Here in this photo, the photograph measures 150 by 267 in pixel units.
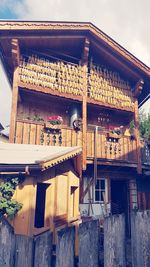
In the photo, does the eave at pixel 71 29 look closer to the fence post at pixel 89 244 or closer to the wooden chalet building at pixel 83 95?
the wooden chalet building at pixel 83 95

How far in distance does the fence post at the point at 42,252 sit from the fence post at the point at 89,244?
314mm

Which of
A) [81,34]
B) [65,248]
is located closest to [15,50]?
[81,34]

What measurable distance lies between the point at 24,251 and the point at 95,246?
0.73 meters

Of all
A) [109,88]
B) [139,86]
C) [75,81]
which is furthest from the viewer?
[139,86]

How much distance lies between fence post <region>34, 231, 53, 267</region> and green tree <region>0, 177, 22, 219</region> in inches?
136

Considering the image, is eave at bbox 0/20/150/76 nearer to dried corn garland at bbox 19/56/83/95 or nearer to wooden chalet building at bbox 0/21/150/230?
wooden chalet building at bbox 0/21/150/230

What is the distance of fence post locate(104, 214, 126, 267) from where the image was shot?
90.7 inches

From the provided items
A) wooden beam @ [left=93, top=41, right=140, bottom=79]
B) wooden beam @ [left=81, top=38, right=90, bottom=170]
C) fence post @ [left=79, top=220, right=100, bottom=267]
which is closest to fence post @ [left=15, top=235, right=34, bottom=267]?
fence post @ [left=79, top=220, right=100, bottom=267]

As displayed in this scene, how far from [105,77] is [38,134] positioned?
550 cm

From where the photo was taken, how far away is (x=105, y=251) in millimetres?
2314

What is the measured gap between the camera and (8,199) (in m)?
6.05

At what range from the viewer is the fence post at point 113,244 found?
7.55 feet

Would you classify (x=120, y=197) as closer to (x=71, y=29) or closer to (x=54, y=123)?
(x=54, y=123)

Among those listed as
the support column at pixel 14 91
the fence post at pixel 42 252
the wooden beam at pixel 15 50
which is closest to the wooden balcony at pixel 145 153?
the support column at pixel 14 91
